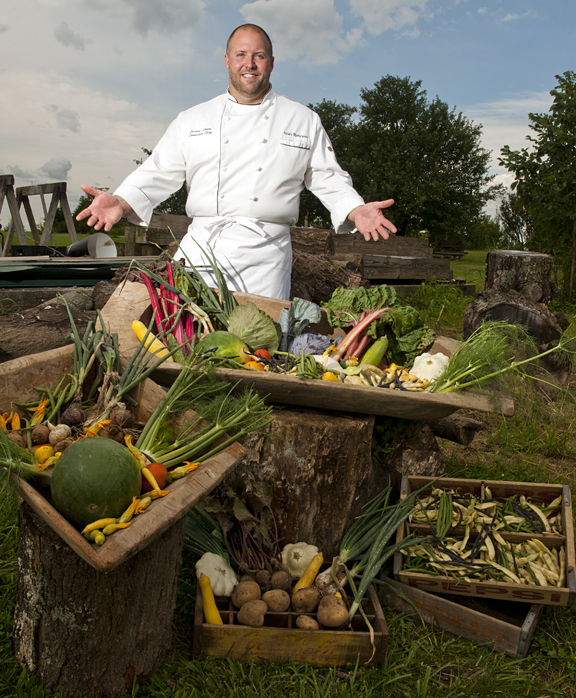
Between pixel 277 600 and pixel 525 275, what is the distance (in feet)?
14.1

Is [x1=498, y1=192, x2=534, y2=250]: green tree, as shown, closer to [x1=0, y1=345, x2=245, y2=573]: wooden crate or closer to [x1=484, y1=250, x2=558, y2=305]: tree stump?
[x1=484, y1=250, x2=558, y2=305]: tree stump

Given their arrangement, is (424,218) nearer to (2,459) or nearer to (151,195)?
(151,195)

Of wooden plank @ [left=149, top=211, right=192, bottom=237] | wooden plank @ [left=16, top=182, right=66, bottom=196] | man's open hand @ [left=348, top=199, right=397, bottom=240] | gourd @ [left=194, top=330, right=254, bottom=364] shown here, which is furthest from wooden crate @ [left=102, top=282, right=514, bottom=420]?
wooden plank @ [left=16, top=182, right=66, bottom=196]

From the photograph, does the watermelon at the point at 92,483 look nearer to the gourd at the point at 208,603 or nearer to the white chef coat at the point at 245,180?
the gourd at the point at 208,603

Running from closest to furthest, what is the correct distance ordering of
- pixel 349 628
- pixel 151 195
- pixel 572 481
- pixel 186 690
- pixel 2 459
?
pixel 2 459 < pixel 186 690 < pixel 349 628 < pixel 572 481 < pixel 151 195

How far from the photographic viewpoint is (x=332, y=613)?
5.99ft

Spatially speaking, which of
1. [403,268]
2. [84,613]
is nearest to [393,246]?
[403,268]

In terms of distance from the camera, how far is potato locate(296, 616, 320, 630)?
181 cm

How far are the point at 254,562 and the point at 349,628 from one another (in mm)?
439

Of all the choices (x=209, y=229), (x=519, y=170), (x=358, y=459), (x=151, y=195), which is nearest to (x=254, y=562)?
(x=358, y=459)

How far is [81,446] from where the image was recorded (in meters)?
1.40

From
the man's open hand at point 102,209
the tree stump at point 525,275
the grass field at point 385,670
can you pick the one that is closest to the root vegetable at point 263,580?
the grass field at point 385,670

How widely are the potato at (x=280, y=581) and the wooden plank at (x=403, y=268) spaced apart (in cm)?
741

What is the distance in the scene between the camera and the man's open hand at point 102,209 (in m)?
2.99
